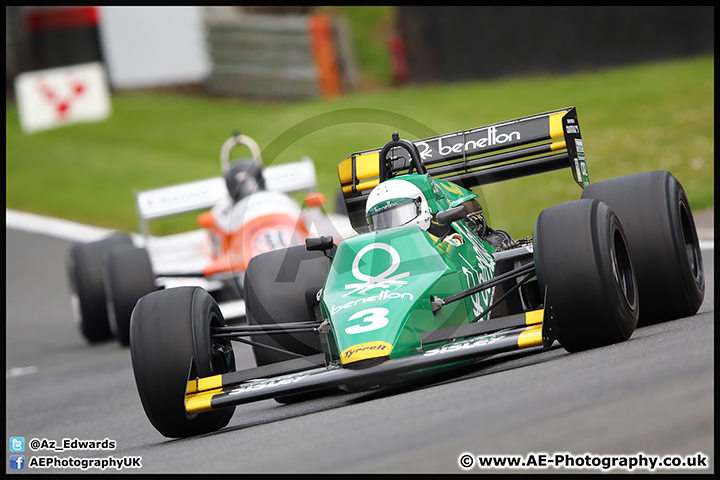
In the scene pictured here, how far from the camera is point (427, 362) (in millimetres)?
5914

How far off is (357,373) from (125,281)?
6.48 m

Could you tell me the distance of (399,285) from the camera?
6.44m

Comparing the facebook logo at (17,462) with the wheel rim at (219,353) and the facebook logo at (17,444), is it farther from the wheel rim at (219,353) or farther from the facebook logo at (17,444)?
the wheel rim at (219,353)

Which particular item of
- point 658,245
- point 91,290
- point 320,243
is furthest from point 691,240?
point 91,290

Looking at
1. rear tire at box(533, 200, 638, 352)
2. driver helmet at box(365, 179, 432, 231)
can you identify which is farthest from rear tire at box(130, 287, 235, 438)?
rear tire at box(533, 200, 638, 352)

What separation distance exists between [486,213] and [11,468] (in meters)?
3.85

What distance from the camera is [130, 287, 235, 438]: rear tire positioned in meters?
6.38

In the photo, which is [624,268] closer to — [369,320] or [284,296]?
[369,320]

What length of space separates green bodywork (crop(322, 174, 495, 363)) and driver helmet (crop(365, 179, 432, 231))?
0.25 ft

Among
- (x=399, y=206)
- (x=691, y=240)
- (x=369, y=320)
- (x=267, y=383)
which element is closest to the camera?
(x=369, y=320)

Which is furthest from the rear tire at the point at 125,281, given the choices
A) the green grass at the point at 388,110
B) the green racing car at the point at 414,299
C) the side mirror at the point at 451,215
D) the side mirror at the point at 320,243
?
the side mirror at the point at 451,215

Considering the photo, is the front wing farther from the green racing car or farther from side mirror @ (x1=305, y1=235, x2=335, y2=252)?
side mirror @ (x1=305, y1=235, x2=335, y2=252)
